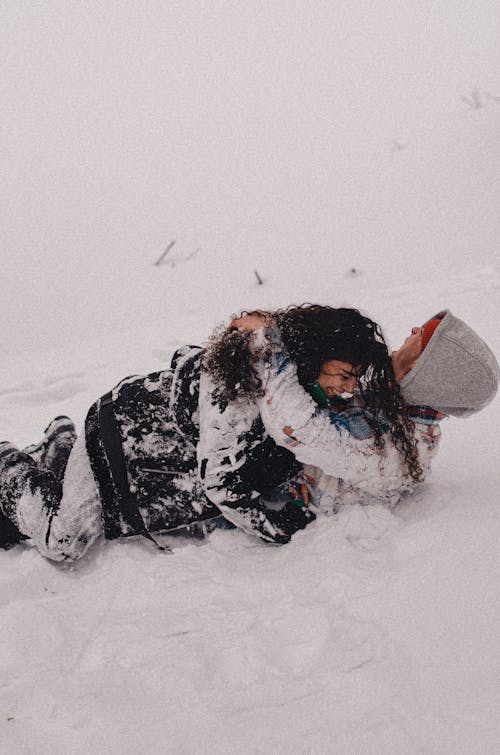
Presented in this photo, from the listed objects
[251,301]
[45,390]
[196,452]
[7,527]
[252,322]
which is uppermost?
[252,322]

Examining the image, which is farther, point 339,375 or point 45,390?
point 45,390

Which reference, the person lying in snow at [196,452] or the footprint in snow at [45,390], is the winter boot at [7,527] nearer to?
the person lying in snow at [196,452]

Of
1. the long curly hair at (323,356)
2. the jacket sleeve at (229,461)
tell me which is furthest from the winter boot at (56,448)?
the long curly hair at (323,356)

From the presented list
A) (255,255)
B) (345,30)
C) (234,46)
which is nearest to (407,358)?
(255,255)

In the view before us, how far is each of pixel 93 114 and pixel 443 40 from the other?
275 inches

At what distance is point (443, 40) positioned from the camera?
37.0 feet

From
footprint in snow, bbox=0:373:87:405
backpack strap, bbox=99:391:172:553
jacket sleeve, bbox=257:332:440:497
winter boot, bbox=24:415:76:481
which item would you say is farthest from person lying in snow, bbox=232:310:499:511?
footprint in snow, bbox=0:373:87:405

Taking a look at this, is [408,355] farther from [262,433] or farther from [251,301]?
[251,301]

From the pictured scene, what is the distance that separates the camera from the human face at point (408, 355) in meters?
1.69

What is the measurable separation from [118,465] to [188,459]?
23 cm

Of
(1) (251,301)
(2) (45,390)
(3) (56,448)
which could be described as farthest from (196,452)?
(1) (251,301)

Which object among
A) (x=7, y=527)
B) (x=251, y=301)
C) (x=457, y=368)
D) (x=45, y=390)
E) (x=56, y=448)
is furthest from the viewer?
(x=251, y=301)

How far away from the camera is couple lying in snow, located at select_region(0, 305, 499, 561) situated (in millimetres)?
1665

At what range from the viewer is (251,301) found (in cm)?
463
